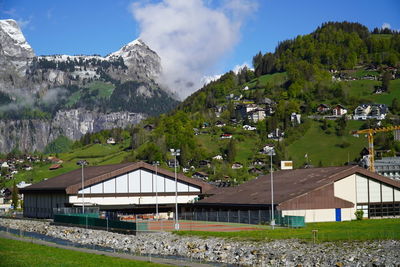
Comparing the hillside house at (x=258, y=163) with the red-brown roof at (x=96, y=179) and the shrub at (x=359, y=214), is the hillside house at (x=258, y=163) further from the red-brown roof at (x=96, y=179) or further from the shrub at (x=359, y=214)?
the shrub at (x=359, y=214)

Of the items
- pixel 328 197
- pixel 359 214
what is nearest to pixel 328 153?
pixel 359 214

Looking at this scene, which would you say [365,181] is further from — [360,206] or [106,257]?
[106,257]

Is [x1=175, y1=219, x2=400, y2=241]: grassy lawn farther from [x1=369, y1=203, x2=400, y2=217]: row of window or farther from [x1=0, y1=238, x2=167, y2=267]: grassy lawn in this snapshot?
[x1=369, y1=203, x2=400, y2=217]: row of window

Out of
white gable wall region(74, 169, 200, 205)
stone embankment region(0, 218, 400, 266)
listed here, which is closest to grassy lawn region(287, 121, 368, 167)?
white gable wall region(74, 169, 200, 205)

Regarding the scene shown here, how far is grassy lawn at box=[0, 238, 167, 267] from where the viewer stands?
3972 cm

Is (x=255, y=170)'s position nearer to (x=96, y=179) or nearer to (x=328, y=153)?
(x=328, y=153)

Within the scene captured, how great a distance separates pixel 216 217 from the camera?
7644 centimetres

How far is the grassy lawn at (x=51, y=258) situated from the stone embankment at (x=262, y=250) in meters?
5.38

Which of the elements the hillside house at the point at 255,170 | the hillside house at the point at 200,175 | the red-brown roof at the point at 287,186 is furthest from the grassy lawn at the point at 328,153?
the red-brown roof at the point at 287,186

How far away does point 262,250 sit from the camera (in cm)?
4438

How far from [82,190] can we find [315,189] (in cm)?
3003

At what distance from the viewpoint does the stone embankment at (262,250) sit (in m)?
38.9

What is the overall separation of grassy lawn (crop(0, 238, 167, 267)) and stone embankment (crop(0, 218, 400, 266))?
538 centimetres

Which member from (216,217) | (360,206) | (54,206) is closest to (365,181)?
(360,206)
